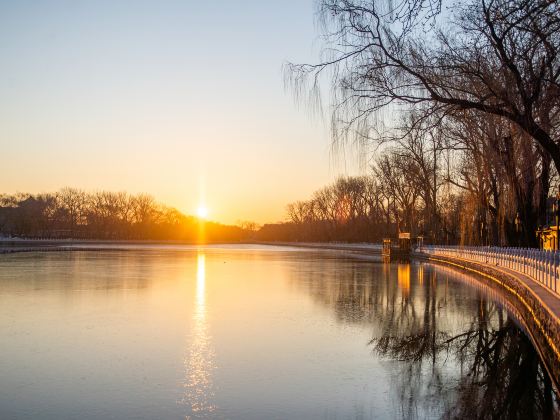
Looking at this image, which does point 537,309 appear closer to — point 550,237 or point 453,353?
point 453,353

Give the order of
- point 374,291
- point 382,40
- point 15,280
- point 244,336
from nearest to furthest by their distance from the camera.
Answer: point 244,336 < point 382,40 < point 374,291 < point 15,280

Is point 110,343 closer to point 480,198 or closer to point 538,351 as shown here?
point 538,351

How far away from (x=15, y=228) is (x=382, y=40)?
114 meters

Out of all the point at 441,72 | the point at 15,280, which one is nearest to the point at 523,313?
the point at 441,72

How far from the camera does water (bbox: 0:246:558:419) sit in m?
6.73

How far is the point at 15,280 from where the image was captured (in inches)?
866

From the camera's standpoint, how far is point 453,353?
952 cm

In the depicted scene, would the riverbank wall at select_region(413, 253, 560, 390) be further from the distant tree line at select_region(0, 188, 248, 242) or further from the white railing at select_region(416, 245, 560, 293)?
the distant tree line at select_region(0, 188, 248, 242)

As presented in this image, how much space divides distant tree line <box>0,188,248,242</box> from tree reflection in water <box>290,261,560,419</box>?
108 meters

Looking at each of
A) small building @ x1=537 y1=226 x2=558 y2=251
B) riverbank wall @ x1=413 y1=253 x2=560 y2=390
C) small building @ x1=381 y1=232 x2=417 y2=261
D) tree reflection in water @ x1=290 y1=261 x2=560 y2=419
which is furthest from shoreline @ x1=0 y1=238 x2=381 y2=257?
tree reflection in water @ x1=290 y1=261 x2=560 y2=419

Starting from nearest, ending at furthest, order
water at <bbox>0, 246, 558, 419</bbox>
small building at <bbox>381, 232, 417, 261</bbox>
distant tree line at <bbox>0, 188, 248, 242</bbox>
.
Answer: water at <bbox>0, 246, 558, 419</bbox>, small building at <bbox>381, 232, 417, 261</bbox>, distant tree line at <bbox>0, 188, 248, 242</bbox>

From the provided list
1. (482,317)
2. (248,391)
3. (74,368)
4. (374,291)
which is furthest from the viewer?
(374,291)

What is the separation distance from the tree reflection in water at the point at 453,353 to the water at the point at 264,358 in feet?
0.09

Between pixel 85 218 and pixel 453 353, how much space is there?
131 metres
